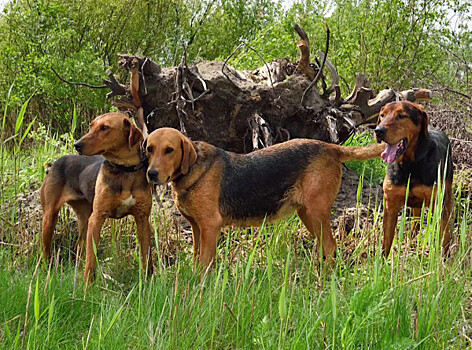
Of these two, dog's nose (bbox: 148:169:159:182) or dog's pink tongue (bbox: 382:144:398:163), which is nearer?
dog's nose (bbox: 148:169:159:182)

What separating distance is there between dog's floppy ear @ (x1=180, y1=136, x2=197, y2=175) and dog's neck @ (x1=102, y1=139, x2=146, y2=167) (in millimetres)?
445

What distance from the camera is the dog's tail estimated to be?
4855mm

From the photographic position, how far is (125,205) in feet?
15.5

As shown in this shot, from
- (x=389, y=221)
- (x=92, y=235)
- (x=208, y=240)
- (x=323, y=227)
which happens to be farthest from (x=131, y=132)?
(x=389, y=221)

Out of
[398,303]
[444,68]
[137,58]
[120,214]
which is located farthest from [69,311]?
[444,68]

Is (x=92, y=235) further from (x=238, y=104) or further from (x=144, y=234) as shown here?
(x=238, y=104)

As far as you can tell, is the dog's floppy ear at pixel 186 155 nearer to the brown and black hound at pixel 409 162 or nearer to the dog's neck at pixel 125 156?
the dog's neck at pixel 125 156

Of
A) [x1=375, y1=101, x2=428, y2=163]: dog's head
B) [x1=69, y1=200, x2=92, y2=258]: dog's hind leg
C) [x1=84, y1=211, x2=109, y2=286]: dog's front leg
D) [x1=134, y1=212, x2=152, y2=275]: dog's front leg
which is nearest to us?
[x1=84, y1=211, x2=109, y2=286]: dog's front leg

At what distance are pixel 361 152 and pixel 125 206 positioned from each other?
81.0 inches

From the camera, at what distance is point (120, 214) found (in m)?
4.81

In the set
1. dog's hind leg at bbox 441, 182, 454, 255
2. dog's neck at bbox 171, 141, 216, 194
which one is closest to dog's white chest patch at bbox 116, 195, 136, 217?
dog's neck at bbox 171, 141, 216, 194

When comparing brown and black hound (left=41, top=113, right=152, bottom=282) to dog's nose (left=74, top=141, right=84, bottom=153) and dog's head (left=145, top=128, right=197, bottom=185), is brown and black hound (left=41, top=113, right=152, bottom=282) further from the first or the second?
dog's head (left=145, top=128, right=197, bottom=185)

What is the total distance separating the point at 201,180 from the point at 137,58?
104 inches

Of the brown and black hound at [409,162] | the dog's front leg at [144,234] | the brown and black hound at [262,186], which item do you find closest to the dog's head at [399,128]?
the brown and black hound at [409,162]
